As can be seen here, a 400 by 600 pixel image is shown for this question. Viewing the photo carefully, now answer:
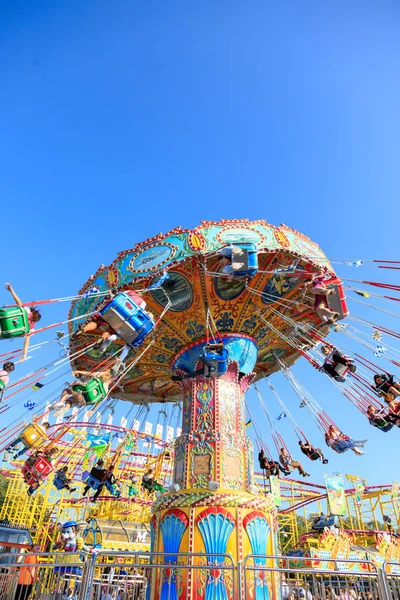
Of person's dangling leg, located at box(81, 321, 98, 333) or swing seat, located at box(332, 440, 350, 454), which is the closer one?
person's dangling leg, located at box(81, 321, 98, 333)

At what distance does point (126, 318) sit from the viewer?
23.9ft

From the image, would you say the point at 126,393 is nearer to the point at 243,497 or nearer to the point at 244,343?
the point at 244,343

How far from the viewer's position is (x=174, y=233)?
9016mm

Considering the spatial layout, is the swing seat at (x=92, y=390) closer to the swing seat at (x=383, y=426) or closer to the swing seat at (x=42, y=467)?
the swing seat at (x=42, y=467)

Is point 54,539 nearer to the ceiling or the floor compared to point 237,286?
nearer to the floor

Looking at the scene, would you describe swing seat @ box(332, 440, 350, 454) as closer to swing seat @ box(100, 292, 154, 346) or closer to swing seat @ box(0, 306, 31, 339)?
swing seat @ box(100, 292, 154, 346)

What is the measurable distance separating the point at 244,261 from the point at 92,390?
3.54 metres

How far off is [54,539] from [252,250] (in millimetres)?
18602

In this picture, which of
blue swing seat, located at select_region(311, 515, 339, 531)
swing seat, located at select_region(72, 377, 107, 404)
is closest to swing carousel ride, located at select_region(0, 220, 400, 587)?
swing seat, located at select_region(72, 377, 107, 404)

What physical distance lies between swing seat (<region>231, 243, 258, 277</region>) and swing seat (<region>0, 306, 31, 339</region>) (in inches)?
144

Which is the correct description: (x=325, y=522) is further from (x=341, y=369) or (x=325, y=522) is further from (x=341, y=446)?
(x=341, y=369)

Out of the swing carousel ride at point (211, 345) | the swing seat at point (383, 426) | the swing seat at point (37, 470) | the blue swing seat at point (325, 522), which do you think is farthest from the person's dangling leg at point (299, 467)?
the blue swing seat at point (325, 522)

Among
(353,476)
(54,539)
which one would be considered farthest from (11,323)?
(353,476)

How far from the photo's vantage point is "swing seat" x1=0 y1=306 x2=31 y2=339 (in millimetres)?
6301
